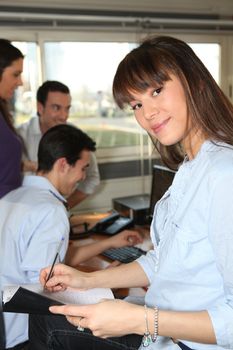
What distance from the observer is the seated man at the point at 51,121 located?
2.74m

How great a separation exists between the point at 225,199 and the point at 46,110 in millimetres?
2105

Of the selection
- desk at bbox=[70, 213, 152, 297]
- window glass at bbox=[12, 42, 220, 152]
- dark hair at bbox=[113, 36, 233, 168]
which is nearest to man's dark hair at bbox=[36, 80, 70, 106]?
window glass at bbox=[12, 42, 220, 152]

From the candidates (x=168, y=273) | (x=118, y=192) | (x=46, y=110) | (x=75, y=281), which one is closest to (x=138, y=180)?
(x=118, y=192)

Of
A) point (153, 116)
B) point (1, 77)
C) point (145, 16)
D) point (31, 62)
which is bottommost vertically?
point (153, 116)

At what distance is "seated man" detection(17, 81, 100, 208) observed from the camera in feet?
9.00

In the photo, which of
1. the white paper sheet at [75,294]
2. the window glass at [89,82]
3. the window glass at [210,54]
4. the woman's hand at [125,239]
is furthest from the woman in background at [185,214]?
the window glass at [210,54]

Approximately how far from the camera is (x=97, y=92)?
3230mm

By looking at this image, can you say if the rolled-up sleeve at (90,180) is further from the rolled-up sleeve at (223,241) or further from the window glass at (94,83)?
the rolled-up sleeve at (223,241)

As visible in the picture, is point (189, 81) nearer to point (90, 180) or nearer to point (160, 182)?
point (160, 182)

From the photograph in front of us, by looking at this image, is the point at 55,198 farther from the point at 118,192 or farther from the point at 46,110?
the point at 118,192

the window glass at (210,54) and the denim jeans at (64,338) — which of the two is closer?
the denim jeans at (64,338)

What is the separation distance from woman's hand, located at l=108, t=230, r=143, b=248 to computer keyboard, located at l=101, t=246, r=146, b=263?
34mm

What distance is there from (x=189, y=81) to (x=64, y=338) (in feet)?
2.98

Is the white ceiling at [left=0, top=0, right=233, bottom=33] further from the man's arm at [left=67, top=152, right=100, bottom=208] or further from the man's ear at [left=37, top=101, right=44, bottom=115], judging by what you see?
the man's arm at [left=67, top=152, right=100, bottom=208]
